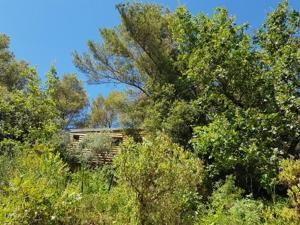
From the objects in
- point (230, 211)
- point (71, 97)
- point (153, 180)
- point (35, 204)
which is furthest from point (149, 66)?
point (71, 97)

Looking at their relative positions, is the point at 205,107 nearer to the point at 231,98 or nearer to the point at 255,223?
the point at 231,98

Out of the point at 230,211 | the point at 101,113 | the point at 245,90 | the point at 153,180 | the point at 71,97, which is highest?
the point at 71,97

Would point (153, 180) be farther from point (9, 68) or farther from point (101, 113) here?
point (101, 113)

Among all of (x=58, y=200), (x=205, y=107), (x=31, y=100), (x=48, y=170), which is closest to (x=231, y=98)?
(x=205, y=107)

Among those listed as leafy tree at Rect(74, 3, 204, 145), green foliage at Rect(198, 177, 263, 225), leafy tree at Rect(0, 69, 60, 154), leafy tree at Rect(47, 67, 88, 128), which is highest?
leafy tree at Rect(47, 67, 88, 128)

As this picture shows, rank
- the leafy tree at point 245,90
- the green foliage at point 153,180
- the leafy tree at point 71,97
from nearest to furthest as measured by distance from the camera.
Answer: the green foliage at point 153,180 < the leafy tree at point 245,90 < the leafy tree at point 71,97

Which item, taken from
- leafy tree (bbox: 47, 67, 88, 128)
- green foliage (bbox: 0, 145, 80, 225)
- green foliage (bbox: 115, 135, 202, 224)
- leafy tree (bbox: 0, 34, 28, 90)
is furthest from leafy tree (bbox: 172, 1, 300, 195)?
leafy tree (bbox: 47, 67, 88, 128)

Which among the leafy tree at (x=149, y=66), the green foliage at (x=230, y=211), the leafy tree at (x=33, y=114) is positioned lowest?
the green foliage at (x=230, y=211)

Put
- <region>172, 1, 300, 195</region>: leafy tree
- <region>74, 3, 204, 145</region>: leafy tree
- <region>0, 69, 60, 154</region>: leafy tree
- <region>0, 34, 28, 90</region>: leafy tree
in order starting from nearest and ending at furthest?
<region>172, 1, 300, 195</region>: leafy tree < <region>0, 69, 60, 154</region>: leafy tree < <region>74, 3, 204, 145</region>: leafy tree < <region>0, 34, 28, 90</region>: leafy tree

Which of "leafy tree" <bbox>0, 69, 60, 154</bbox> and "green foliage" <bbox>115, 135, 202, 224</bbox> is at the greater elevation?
"leafy tree" <bbox>0, 69, 60, 154</bbox>

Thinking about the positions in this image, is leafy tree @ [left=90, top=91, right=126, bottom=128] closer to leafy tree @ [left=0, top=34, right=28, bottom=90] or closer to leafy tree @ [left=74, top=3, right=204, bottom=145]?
leafy tree @ [left=0, top=34, right=28, bottom=90]

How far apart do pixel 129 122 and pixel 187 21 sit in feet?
26.3

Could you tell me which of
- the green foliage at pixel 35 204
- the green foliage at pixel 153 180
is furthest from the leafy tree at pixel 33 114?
the green foliage at pixel 35 204

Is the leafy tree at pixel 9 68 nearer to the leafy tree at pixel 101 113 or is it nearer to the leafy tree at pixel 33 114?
the leafy tree at pixel 101 113
